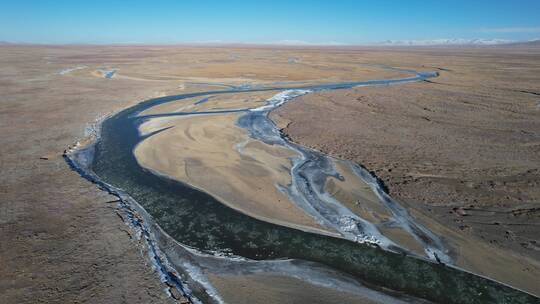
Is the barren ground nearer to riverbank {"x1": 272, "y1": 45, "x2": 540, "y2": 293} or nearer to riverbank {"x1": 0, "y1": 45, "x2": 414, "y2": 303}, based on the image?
riverbank {"x1": 272, "y1": 45, "x2": 540, "y2": 293}

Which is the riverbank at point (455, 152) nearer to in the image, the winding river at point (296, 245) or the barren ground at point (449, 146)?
the barren ground at point (449, 146)

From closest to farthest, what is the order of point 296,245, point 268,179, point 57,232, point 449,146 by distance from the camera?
point 57,232 < point 296,245 < point 268,179 < point 449,146

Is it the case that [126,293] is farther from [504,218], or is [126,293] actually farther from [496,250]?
[504,218]

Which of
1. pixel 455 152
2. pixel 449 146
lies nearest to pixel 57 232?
pixel 455 152

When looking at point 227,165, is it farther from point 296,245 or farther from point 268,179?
point 296,245

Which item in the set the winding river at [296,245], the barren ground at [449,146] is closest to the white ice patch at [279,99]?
→ the barren ground at [449,146]

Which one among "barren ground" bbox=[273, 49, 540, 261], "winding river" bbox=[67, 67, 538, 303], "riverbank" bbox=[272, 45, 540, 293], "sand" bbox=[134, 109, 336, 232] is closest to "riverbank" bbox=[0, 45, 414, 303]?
"winding river" bbox=[67, 67, 538, 303]

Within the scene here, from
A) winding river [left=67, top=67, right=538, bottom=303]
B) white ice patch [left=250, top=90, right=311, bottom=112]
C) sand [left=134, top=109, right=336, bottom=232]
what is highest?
white ice patch [left=250, top=90, right=311, bottom=112]

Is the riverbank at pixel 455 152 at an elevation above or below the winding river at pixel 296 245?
above

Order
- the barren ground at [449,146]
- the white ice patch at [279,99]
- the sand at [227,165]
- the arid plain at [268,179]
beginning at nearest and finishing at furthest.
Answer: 1. the arid plain at [268,179]
2. the barren ground at [449,146]
3. the sand at [227,165]
4. the white ice patch at [279,99]
